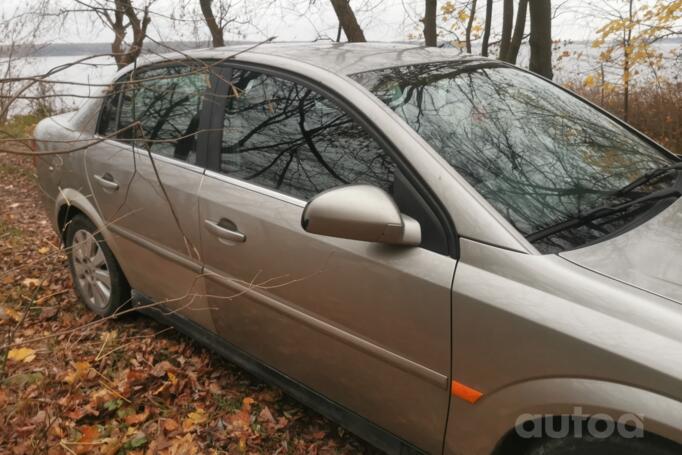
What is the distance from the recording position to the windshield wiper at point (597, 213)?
1.69 metres

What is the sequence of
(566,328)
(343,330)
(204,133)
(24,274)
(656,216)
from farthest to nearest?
(24,274)
(204,133)
(343,330)
(656,216)
(566,328)

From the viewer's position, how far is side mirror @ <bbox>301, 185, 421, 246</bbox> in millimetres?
1667

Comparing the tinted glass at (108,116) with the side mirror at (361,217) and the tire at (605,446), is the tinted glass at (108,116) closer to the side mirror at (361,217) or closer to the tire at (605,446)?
the side mirror at (361,217)

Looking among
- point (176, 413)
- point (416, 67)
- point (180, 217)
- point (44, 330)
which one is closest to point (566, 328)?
point (416, 67)

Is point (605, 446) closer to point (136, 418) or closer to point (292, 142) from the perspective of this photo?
point (292, 142)

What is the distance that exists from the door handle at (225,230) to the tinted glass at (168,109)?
0.39m

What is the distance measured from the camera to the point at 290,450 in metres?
2.43

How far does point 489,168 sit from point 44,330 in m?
3.08

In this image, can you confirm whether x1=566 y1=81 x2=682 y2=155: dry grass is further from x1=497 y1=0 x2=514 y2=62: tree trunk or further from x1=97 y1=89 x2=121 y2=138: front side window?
x1=97 y1=89 x2=121 y2=138: front side window

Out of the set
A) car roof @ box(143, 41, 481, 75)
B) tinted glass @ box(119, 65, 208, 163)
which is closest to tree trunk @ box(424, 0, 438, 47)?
car roof @ box(143, 41, 481, 75)

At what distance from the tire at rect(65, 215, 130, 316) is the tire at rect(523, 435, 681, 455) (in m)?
2.56

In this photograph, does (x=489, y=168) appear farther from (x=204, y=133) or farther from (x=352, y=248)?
(x=204, y=133)

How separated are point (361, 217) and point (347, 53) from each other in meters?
1.07

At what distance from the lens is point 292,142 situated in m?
2.24
